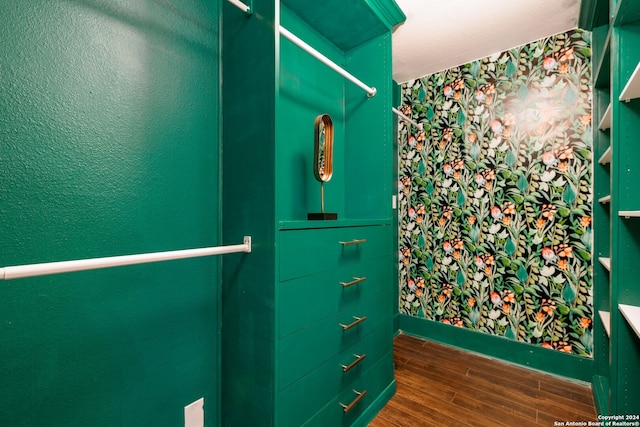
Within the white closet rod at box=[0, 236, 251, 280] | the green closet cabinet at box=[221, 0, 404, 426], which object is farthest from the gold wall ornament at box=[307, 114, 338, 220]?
the white closet rod at box=[0, 236, 251, 280]

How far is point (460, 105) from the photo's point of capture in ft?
7.99

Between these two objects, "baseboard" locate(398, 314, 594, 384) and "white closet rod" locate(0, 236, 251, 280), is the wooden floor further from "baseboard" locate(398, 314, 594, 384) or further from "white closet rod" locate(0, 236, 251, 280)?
"white closet rod" locate(0, 236, 251, 280)

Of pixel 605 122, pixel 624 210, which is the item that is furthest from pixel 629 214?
pixel 605 122

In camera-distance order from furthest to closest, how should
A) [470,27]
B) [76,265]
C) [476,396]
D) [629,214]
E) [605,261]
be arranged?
[470,27] < [476,396] < [605,261] < [629,214] < [76,265]

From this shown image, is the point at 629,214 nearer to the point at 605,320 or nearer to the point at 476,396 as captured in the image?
the point at 605,320

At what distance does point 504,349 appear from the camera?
2.18 m

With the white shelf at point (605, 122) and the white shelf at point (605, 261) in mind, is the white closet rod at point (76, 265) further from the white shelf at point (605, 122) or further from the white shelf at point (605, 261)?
the white shelf at point (605, 122)

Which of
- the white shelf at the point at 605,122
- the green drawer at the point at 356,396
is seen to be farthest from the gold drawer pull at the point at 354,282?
the white shelf at the point at 605,122

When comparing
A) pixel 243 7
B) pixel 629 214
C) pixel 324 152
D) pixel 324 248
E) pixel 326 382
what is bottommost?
pixel 326 382

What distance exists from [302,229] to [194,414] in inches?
37.0

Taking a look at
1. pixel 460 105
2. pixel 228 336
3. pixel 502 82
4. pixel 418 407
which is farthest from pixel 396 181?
pixel 228 336

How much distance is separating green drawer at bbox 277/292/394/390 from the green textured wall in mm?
413

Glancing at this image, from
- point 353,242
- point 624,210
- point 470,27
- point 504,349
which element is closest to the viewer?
point 624,210

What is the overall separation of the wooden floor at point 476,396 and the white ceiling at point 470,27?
249cm
